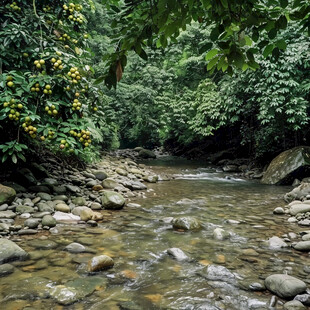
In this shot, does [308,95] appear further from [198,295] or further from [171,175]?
[198,295]

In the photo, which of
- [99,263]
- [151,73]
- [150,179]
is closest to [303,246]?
[99,263]

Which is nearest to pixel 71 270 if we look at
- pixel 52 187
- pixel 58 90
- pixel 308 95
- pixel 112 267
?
pixel 112 267

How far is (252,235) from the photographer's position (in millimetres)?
3992

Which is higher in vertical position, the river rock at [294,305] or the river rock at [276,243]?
the river rock at [294,305]

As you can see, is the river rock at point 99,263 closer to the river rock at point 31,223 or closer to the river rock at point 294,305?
the river rock at point 31,223

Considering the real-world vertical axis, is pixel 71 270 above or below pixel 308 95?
below

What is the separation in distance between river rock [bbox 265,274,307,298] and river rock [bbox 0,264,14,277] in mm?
2368

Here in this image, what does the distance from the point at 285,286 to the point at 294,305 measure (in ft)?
0.64

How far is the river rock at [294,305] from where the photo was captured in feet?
7.16

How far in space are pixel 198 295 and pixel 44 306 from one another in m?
1.24

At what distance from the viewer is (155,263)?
9.93ft

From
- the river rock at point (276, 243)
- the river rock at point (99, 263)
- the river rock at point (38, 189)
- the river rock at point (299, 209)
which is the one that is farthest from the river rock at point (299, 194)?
the river rock at point (38, 189)

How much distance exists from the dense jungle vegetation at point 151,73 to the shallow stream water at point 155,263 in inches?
57.6

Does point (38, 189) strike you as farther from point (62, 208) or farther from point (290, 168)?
point (290, 168)
